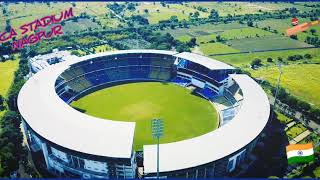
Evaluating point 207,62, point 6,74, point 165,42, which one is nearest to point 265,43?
point 165,42

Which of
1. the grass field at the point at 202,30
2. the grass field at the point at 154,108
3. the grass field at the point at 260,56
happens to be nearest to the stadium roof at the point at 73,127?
the grass field at the point at 154,108

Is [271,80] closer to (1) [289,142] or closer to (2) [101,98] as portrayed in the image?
(1) [289,142]

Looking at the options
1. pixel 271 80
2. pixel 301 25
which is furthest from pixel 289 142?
pixel 301 25

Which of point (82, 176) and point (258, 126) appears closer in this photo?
point (82, 176)

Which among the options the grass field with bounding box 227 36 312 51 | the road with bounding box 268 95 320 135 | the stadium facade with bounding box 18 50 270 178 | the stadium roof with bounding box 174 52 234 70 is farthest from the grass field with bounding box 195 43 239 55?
the road with bounding box 268 95 320 135

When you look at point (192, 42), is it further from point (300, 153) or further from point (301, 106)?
point (300, 153)

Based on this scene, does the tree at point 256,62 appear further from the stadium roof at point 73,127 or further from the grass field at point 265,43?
the stadium roof at point 73,127

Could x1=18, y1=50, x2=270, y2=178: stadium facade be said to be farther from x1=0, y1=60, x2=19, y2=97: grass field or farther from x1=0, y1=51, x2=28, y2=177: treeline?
x1=0, y1=60, x2=19, y2=97: grass field
